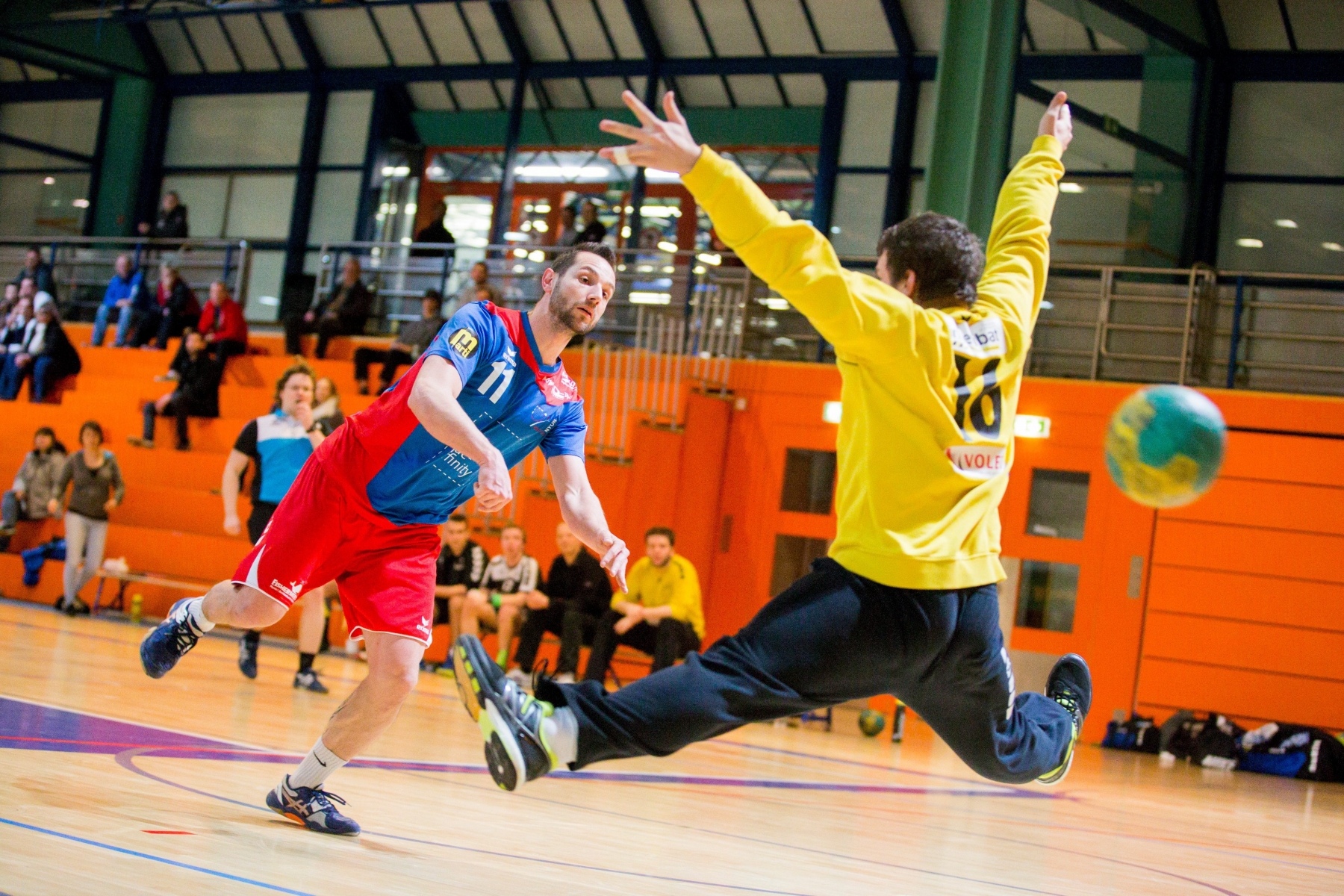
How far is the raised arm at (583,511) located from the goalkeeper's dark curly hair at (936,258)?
3.71 ft

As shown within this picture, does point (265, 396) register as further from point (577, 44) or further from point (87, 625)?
point (577, 44)

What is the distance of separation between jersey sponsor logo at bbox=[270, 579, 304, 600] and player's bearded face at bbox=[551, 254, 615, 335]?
3.71 ft

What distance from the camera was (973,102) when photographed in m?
11.3

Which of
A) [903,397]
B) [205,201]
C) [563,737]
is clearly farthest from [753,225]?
[205,201]

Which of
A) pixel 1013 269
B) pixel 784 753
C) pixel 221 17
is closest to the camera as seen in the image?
pixel 1013 269

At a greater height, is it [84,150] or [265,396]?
[84,150]

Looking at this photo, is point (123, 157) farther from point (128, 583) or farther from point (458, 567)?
point (458, 567)

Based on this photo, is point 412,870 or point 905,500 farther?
point 412,870

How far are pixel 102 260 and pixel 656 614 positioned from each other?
14.4 metres

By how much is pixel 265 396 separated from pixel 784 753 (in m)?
9.55

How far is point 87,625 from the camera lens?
11547 mm

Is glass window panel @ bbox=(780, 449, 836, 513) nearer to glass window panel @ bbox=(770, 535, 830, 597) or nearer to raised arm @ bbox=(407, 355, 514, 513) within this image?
glass window panel @ bbox=(770, 535, 830, 597)

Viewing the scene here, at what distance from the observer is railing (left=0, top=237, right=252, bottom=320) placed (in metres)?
20.1

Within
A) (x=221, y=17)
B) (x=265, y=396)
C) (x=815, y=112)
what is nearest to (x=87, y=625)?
(x=265, y=396)
